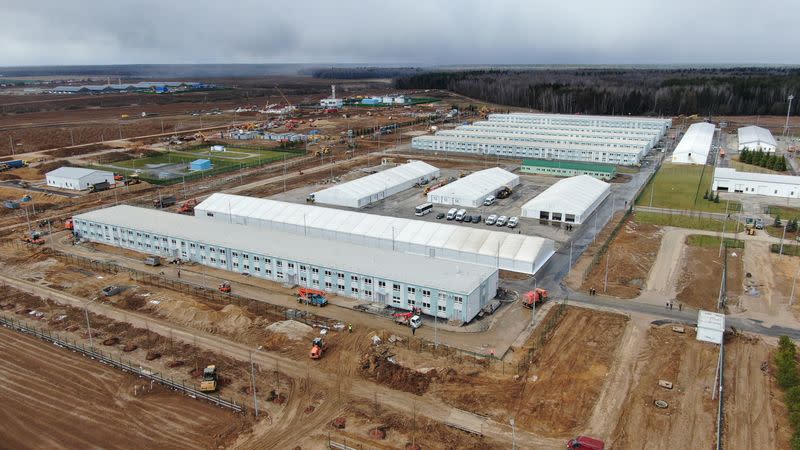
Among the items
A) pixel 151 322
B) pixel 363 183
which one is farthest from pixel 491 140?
pixel 151 322

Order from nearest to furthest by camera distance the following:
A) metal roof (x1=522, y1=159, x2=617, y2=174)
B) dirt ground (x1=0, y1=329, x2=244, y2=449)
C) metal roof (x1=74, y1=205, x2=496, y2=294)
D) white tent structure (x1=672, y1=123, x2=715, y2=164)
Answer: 1. dirt ground (x1=0, y1=329, x2=244, y2=449)
2. metal roof (x1=74, y1=205, x2=496, y2=294)
3. metal roof (x1=522, y1=159, x2=617, y2=174)
4. white tent structure (x1=672, y1=123, x2=715, y2=164)

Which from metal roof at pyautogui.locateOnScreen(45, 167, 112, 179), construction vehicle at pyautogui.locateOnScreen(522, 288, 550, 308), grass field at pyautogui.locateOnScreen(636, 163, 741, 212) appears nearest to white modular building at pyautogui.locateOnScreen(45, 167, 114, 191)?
metal roof at pyautogui.locateOnScreen(45, 167, 112, 179)

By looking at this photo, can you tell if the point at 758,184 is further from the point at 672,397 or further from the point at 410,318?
the point at 410,318

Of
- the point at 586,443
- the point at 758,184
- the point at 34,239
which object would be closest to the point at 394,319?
the point at 586,443

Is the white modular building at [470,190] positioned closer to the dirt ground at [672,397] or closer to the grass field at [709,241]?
the grass field at [709,241]

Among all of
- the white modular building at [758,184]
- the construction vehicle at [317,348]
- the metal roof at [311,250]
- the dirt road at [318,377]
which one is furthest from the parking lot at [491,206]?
the dirt road at [318,377]

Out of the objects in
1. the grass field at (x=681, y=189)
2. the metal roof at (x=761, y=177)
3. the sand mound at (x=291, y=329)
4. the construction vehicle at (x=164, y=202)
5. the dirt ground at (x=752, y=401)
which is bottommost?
the dirt ground at (x=752, y=401)

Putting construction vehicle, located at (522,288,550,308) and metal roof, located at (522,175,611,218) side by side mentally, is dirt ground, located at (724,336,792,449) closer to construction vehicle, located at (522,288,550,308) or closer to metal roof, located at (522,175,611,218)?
construction vehicle, located at (522,288,550,308)
